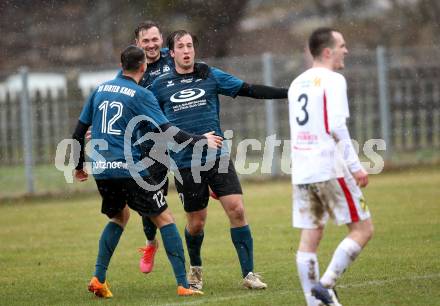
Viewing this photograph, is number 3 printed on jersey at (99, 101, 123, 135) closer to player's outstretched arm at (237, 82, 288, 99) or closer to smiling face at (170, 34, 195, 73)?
smiling face at (170, 34, 195, 73)

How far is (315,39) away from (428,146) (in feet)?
51.2

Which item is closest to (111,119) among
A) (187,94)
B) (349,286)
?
(187,94)

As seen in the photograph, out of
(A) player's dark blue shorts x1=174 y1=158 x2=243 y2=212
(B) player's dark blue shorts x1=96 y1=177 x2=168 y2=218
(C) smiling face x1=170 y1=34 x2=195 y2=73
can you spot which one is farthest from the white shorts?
(C) smiling face x1=170 y1=34 x2=195 y2=73

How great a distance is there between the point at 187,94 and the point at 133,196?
1207 mm

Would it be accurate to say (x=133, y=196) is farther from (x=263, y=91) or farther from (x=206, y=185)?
(x=263, y=91)

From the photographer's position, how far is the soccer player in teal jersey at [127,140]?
841cm

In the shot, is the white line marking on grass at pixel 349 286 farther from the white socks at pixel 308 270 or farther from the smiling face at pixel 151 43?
the smiling face at pixel 151 43

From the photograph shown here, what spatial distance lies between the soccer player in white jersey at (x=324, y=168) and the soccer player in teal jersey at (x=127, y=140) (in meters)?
1.47

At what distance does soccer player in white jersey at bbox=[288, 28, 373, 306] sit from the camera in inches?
269

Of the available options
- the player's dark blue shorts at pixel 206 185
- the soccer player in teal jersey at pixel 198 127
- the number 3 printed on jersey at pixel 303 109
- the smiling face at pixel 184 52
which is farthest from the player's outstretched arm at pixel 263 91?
the number 3 printed on jersey at pixel 303 109

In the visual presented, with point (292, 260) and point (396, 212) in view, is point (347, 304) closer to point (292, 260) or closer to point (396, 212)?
point (292, 260)

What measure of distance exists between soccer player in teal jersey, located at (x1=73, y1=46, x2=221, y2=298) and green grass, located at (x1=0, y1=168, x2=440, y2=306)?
54cm

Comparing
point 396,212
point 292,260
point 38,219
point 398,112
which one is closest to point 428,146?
point 398,112

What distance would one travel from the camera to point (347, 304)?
295 inches
